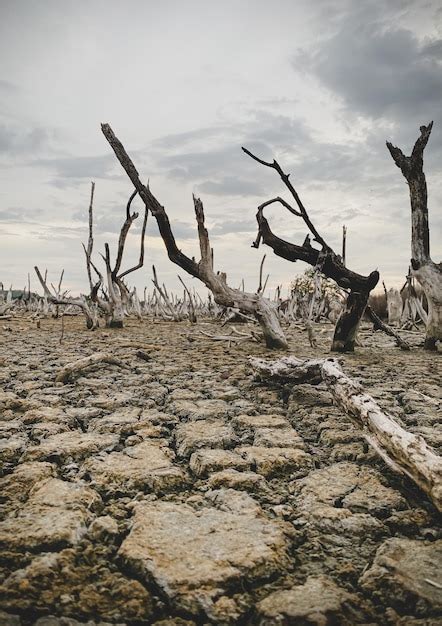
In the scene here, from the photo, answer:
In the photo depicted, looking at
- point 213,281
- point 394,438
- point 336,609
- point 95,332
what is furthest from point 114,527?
point 95,332

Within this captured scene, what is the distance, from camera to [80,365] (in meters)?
3.61

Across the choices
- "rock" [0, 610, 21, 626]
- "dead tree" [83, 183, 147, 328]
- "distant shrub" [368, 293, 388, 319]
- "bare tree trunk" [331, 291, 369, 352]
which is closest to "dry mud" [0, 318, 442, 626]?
"rock" [0, 610, 21, 626]

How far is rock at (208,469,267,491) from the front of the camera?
1.73 m

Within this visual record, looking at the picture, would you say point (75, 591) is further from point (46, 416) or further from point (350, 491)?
point (46, 416)

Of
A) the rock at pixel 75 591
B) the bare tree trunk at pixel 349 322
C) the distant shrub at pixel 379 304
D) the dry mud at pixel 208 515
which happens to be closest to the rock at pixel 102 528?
the dry mud at pixel 208 515

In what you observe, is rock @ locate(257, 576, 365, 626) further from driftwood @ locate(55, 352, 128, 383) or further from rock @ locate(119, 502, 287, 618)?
driftwood @ locate(55, 352, 128, 383)

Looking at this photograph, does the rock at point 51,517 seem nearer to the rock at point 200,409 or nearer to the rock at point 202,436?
the rock at point 202,436

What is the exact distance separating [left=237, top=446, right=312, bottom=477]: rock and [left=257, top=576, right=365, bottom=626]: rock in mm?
701

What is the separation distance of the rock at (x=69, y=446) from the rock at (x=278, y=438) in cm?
74

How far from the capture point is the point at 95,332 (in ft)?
25.4

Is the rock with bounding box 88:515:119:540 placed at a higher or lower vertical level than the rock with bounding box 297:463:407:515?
lower

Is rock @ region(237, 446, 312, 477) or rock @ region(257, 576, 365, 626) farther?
rock @ region(237, 446, 312, 477)

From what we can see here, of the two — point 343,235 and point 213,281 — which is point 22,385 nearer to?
point 213,281

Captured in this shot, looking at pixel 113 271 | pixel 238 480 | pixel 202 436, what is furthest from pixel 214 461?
pixel 113 271
